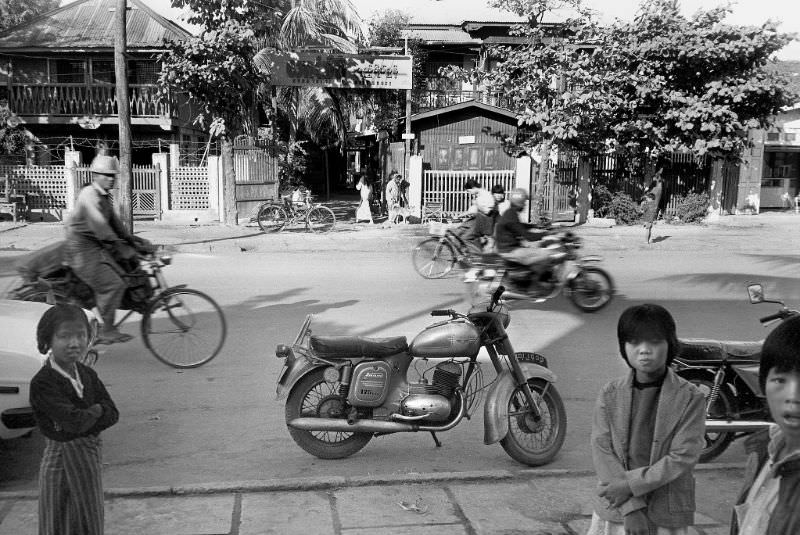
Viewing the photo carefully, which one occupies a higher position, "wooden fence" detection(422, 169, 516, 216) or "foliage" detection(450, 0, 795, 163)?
"foliage" detection(450, 0, 795, 163)

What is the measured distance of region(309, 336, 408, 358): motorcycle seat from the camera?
15.7 feet

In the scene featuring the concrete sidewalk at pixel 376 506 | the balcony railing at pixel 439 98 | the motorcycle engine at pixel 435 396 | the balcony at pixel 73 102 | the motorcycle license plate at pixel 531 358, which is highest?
the balcony railing at pixel 439 98

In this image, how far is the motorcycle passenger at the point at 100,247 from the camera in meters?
6.68

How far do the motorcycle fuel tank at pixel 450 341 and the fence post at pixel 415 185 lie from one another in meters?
17.1

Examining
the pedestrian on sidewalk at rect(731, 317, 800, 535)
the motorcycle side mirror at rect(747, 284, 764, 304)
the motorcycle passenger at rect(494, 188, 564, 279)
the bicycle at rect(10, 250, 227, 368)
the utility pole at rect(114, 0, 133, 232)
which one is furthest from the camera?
the utility pole at rect(114, 0, 133, 232)

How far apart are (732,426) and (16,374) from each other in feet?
14.3

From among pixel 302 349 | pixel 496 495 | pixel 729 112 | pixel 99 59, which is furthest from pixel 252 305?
pixel 99 59

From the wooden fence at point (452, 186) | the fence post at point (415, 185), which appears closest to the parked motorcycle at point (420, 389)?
the fence post at point (415, 185)

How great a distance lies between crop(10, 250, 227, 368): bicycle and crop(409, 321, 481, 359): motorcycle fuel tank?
3020 mm

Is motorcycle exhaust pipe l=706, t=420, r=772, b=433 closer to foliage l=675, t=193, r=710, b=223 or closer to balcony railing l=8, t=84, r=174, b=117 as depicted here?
foliage l=675, t=193, r=710, b=223

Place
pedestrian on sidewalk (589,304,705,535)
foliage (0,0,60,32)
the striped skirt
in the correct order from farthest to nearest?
1. foliage (0,0,60,32)
2. the striped skirt
3. pedestrian on sidewalk (589,304,705,535)

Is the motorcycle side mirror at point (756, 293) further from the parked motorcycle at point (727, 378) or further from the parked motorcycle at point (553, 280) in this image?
the parked motorcycle at point (553, 280)

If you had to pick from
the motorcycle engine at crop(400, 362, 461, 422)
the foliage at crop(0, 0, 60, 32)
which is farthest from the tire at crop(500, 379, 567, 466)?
the foliage at crop(0, 0, 60, 32)

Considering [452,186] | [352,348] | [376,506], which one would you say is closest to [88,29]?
[452,186]
